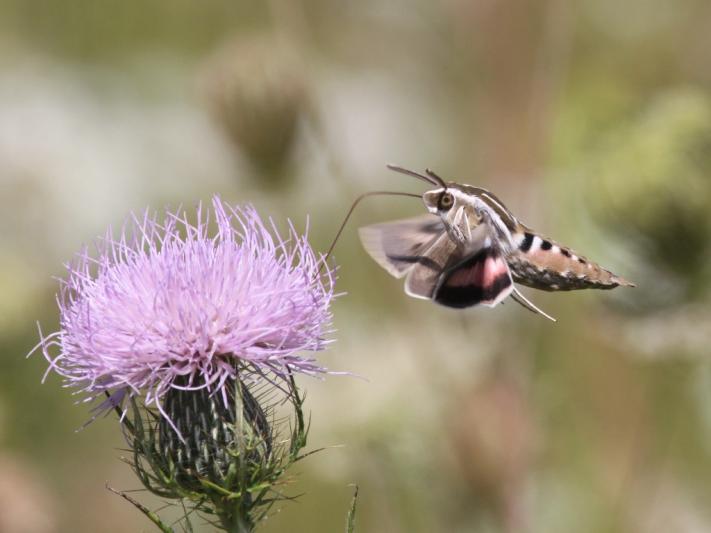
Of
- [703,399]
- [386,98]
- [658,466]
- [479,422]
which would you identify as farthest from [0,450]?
[386,98]

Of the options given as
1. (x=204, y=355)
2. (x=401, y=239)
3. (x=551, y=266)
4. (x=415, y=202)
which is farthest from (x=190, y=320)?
(x=415, y=202)

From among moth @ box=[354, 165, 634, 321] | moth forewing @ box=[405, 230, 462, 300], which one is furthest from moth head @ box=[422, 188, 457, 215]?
moth forewing @ box=[405, 230, 462, 300]

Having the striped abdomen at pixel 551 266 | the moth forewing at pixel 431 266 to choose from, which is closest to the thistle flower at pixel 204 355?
the moth forewing at pixel 431 266

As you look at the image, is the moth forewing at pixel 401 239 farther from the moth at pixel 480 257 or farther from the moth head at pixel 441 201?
the moth head at pixel 441 201

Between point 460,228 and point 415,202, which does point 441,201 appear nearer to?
point 460,228

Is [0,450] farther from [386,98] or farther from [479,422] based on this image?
[386,98]

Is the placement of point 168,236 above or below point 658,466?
above

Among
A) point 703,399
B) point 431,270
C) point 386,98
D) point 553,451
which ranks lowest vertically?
point 553,451

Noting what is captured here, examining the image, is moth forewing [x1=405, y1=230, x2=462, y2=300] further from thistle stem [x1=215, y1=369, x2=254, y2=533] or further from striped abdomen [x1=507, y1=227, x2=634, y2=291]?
thistle stem [x1=215, y1=369, x2=254, y2=533]
